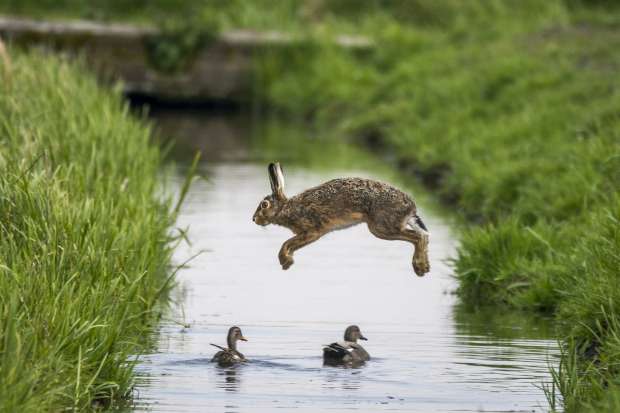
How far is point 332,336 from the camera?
11.3 metres

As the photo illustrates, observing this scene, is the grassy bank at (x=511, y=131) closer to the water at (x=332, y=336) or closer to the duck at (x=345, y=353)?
the water at (x=332, y=336)

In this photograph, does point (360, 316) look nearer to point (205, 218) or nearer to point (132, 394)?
point (132, 394)

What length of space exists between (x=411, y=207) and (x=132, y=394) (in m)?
1.83

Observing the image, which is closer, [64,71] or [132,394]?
[132,394]

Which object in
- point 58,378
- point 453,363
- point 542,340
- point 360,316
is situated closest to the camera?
point 58,378

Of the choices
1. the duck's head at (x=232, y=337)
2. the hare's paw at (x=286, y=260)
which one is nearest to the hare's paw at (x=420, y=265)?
the hare's paw at (x=286, y=260)

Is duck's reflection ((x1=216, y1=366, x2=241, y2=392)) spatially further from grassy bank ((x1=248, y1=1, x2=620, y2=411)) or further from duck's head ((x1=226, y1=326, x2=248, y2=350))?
grassy bank ((x1=248, y1=1, x2=620, y2=411))

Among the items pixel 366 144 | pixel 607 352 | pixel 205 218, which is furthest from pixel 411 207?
pixel 366 144

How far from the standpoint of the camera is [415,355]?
1053cm

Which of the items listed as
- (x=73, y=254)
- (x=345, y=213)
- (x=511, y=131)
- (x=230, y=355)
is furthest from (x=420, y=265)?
(x=511, y=131)

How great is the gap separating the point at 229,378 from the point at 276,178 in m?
1.63

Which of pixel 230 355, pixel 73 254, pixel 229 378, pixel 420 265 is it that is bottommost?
pixel 229 378

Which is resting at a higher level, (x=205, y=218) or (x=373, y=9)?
(x=373, y=9)

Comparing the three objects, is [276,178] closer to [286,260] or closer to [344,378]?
[286,260]
